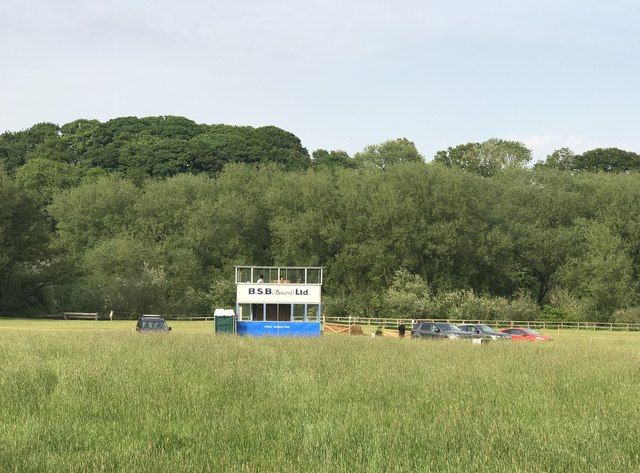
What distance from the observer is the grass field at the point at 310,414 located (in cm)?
1050

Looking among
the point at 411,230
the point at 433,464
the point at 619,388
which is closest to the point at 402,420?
the point at 433,464

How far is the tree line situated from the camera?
75.9 metres

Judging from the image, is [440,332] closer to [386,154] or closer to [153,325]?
[153,325]

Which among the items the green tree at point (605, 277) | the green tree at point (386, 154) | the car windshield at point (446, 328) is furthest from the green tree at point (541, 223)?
the car windshield at point (446, 328)

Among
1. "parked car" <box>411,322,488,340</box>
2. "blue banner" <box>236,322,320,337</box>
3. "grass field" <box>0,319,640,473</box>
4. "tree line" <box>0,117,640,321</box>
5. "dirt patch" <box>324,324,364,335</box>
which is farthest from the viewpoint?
"tree line" <box>0,117,640,321</box>

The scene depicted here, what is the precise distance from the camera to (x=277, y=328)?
44469 millimetres

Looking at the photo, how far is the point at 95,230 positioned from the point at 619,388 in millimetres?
79765

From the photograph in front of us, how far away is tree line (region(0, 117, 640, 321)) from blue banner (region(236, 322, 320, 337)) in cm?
3162

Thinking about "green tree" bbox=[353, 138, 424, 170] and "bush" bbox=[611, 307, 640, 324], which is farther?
"green tree" bbox=[353, 138, 424, 170]

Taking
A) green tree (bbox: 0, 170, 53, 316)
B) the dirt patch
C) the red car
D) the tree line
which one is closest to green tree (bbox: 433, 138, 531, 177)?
the tree line

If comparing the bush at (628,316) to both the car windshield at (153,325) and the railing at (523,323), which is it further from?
the car windshield at (153,325)

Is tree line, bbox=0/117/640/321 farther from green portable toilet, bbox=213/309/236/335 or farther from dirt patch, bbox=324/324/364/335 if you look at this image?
green portable toilet, bbox=213/309/236/335

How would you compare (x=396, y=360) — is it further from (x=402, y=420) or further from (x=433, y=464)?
(x=433, y=464)

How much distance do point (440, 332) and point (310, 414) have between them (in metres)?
30.4
